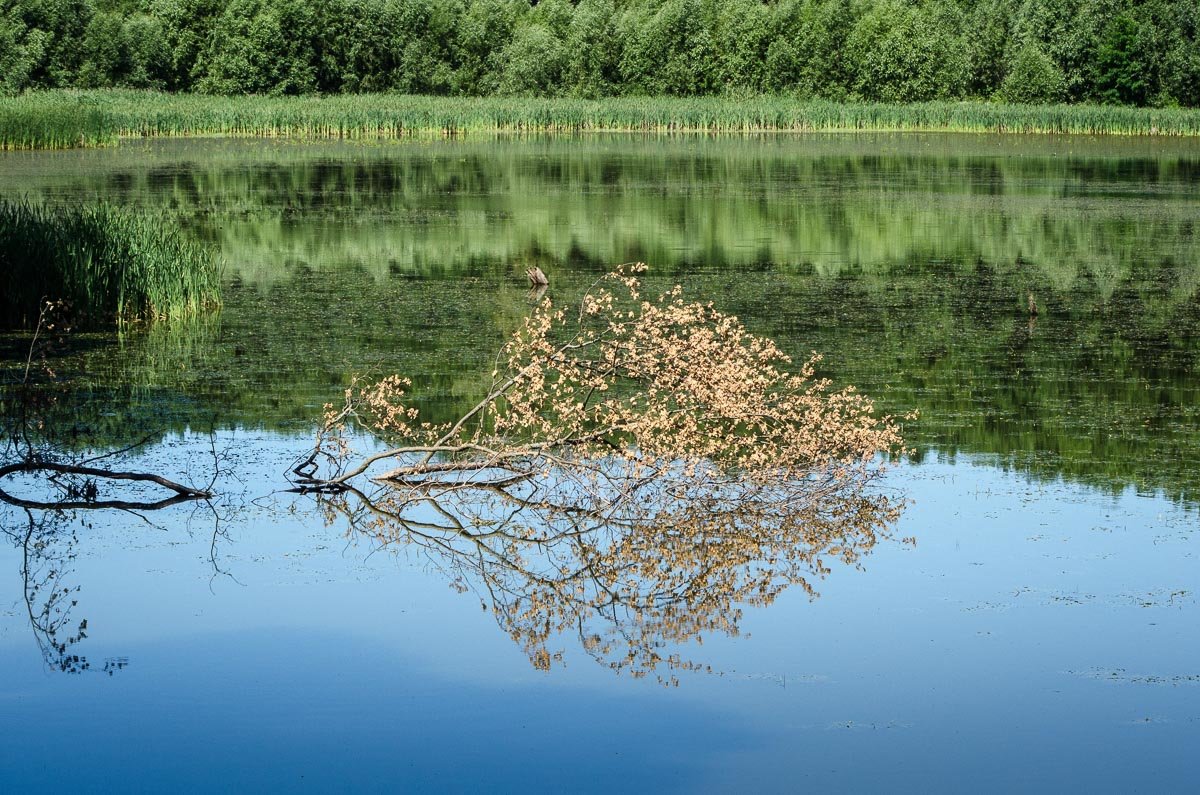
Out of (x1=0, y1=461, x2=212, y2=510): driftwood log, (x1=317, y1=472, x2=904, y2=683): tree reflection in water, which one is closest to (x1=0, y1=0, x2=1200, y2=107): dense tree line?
(x1=0, y1=461, x2=212, y2=510): driftwood log

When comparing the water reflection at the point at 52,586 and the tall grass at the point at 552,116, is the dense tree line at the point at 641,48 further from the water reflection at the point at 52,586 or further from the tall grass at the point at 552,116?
the water reflection at the point at 52,586

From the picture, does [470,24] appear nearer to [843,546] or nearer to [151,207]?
[151,207]

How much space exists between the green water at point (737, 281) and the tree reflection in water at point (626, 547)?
1633mm

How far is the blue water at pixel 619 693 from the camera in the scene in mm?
4949

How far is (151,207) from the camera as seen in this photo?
2288 centimetres

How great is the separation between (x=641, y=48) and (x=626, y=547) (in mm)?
64546

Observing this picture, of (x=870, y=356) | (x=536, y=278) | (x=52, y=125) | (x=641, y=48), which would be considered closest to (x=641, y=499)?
(x=870, y=356)

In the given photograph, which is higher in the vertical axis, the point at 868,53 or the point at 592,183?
the point at 868,53

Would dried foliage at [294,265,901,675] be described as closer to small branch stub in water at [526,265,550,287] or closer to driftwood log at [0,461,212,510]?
driftwood log at [0,461,212,510]

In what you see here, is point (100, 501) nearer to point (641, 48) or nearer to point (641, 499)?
point (641, 499)

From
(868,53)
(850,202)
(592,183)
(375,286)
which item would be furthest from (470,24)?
(375,286)

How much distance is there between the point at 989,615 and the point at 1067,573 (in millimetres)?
749

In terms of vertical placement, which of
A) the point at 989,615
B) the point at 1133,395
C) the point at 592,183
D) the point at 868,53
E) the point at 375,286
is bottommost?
the point at 989,615

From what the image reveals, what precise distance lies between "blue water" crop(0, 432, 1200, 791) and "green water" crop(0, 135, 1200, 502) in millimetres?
2133
